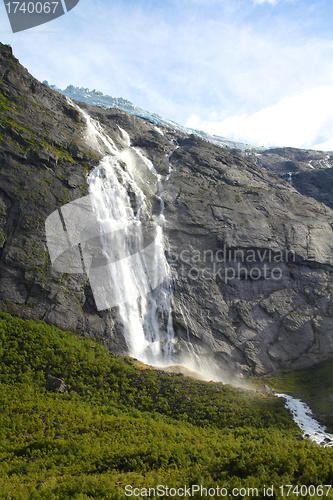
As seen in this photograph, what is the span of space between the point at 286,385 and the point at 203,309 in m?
10.1

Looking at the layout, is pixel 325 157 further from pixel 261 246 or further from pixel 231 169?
pixel 261 246

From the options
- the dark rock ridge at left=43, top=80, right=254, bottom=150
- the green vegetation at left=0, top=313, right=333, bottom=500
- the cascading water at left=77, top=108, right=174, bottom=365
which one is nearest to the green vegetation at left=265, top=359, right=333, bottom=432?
the green vegetation at left=0, top=313, right=333, bottom=500

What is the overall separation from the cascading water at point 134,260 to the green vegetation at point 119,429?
4.53m

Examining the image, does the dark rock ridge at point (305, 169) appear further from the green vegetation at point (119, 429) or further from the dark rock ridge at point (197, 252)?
the green vegetation at point (119, 429)

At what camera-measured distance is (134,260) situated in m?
34.2

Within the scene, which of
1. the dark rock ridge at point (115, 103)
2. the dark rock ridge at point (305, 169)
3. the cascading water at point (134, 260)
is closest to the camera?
the cascading water at point (134, 260)

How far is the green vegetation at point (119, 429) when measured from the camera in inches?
442

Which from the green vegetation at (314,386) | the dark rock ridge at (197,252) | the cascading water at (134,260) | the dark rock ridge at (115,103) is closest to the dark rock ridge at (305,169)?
the dark rock ridge at (197,252)

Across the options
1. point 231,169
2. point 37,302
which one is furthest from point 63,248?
point 231,169

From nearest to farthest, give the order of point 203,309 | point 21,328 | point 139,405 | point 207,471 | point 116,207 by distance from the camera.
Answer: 1. point 207,471
2. point 139,405
3. point 21,328
4. point 203,309
5. point 116,207

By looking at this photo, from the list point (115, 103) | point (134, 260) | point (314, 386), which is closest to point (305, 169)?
point (134, 260)

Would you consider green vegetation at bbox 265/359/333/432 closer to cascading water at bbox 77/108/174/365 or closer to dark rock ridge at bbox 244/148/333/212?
cascading water at bbox 77/108/174/365

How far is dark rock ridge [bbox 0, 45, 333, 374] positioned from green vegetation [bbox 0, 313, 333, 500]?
410cm

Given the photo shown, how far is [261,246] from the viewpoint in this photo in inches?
1581
